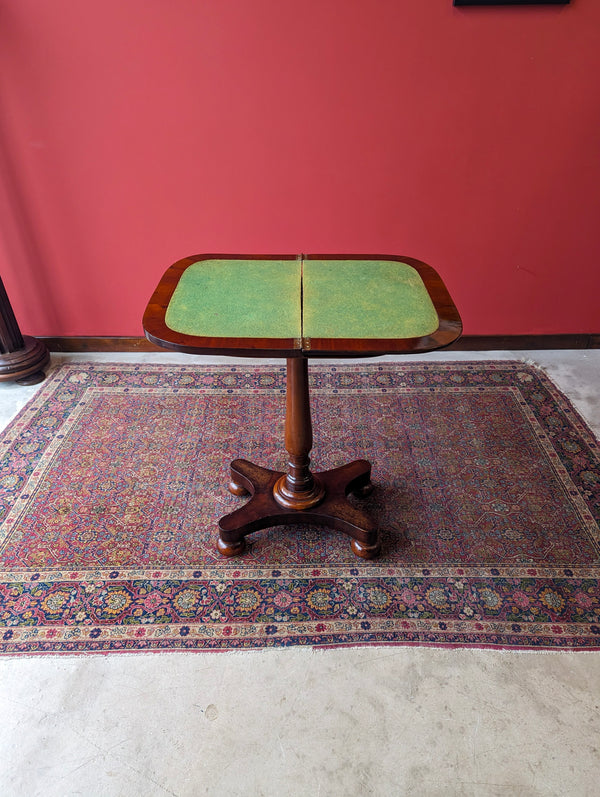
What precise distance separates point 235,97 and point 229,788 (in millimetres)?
2556

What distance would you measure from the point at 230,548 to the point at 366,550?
0.46 meters

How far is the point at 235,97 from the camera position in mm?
2512

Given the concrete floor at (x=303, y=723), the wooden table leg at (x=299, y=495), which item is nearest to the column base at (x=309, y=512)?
the wooden table leg at (x=299, y=495)

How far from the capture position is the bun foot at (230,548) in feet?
6.23

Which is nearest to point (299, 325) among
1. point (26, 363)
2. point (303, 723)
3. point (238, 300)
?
point (238, 300)

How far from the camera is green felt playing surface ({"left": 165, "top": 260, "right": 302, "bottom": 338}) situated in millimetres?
1458

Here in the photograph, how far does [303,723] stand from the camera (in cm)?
Result: 145

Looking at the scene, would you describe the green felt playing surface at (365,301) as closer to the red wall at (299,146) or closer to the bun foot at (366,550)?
the bun foot at (366,550)

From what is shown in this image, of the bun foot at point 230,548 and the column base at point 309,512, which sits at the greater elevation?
the column base at point 309,512

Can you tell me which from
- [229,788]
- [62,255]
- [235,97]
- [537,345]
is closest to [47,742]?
[229,788]

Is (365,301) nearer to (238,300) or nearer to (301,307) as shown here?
(301,307)

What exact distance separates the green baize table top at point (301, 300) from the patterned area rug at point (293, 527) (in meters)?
0.84

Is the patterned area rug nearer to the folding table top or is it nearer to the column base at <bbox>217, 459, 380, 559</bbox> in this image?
the column base at <bbox>217, 459, 380, 559</bbox>

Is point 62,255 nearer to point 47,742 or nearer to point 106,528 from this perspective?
point 106,528
